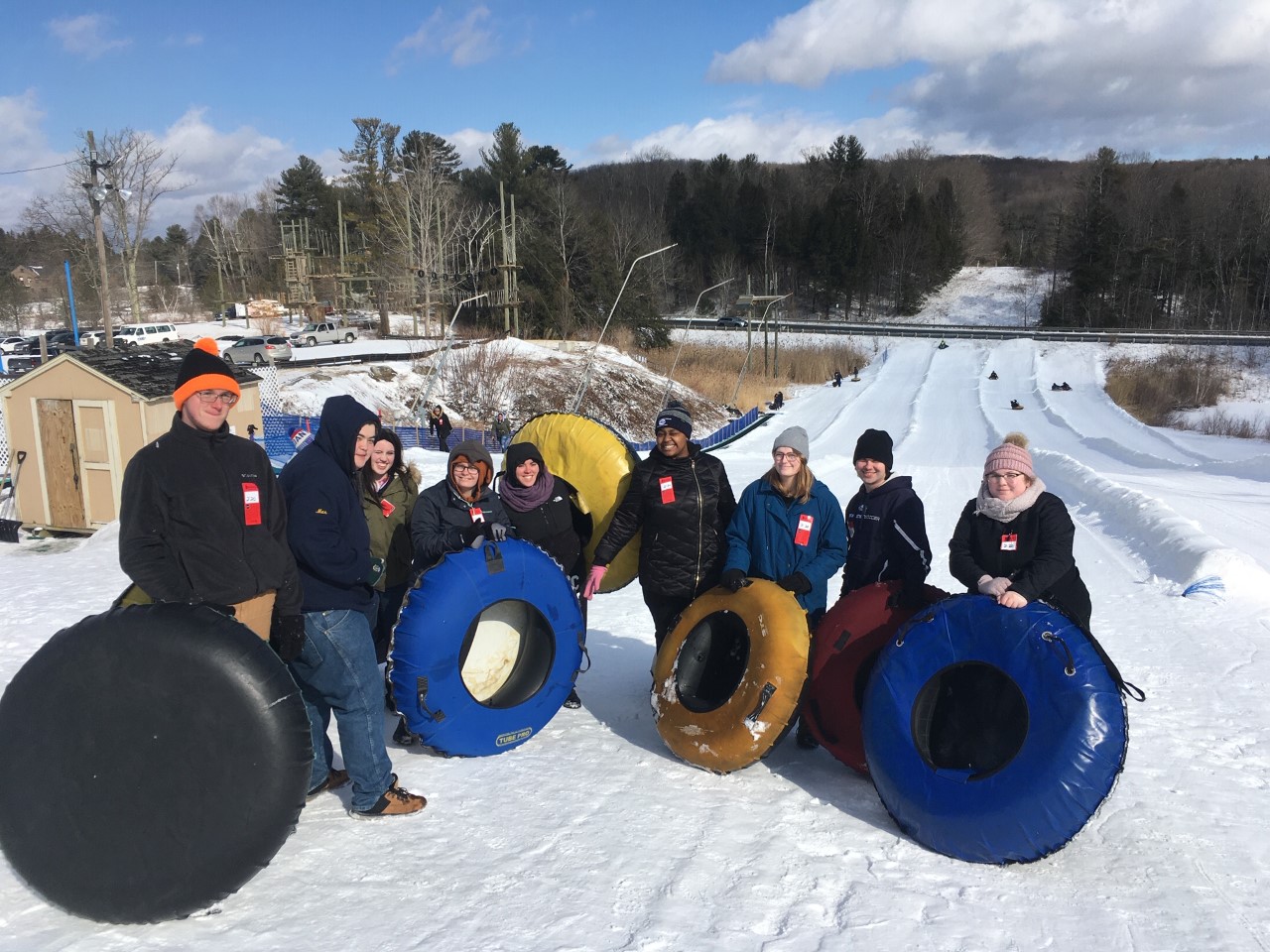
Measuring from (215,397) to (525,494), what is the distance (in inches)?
85.4

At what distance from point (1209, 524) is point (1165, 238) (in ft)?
227

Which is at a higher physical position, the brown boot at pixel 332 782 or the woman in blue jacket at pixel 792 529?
the woman in blue jacket at pixel 792 529

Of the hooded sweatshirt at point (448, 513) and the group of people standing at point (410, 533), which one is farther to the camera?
the hooded sweatshirt at point (448, 513)

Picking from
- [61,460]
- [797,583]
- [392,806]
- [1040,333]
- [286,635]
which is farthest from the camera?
[1040,333]

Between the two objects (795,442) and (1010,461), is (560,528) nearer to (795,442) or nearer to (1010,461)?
(795,442)

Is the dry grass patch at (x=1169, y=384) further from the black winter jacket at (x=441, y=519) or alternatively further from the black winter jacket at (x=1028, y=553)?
the black winter jacket at (x=441, y=519)

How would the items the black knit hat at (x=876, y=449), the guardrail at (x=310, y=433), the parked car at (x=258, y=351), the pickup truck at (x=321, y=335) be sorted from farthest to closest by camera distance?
the pickup truck at (x=321, y=335) → the parked car at (x=258, y=351) → the guardrail at (x=310, y=433) → the black knit hat at (x=876, y=449)

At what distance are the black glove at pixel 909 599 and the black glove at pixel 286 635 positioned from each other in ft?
9.71

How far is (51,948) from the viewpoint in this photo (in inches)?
115

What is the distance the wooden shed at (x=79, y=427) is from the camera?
12.4 metres

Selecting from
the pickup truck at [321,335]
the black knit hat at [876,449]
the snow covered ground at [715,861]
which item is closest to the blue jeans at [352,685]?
the snow covered ground at [715,861]

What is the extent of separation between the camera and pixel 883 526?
4.77 m

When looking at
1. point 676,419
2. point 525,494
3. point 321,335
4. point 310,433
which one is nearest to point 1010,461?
point 676,419

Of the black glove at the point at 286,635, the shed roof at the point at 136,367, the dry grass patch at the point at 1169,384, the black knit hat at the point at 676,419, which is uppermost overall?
the shed roof at the point at 136,367
